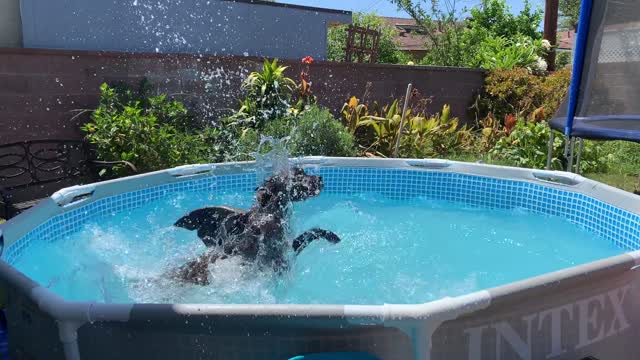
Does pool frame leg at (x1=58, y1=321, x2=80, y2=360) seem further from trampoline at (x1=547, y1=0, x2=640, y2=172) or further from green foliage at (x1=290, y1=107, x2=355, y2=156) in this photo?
green foliage at (x1=290, y1=107, x2=355, y2=156)

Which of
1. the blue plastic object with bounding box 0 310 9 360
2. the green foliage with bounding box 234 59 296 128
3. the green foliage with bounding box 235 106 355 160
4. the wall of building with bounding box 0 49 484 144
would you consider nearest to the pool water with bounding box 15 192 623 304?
the blue plastic object with bounding box 0 310 9 360

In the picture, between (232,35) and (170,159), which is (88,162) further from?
(232,35)

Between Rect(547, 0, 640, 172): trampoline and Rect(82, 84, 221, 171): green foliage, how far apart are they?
436 cm

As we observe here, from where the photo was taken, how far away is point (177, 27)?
9.86m

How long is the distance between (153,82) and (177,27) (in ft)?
6.96

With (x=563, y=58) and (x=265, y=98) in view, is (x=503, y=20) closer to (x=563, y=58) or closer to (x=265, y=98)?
(x=563, y=58)

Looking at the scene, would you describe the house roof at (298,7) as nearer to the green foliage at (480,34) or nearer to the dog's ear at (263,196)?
the green foliage at (480,34)

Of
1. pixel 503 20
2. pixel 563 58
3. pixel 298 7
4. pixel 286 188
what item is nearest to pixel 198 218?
pixel 286 188

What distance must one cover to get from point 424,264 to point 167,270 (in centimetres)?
204

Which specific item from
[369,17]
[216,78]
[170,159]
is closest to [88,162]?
[170,159]

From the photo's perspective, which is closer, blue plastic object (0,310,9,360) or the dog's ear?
blue plastic object (0,310,9,360)

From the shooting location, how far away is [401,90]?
35.8 ft

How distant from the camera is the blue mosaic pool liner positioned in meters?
4.92

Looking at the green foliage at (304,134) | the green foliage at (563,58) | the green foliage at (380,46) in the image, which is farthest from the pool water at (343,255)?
the green foliage at (563,58)
